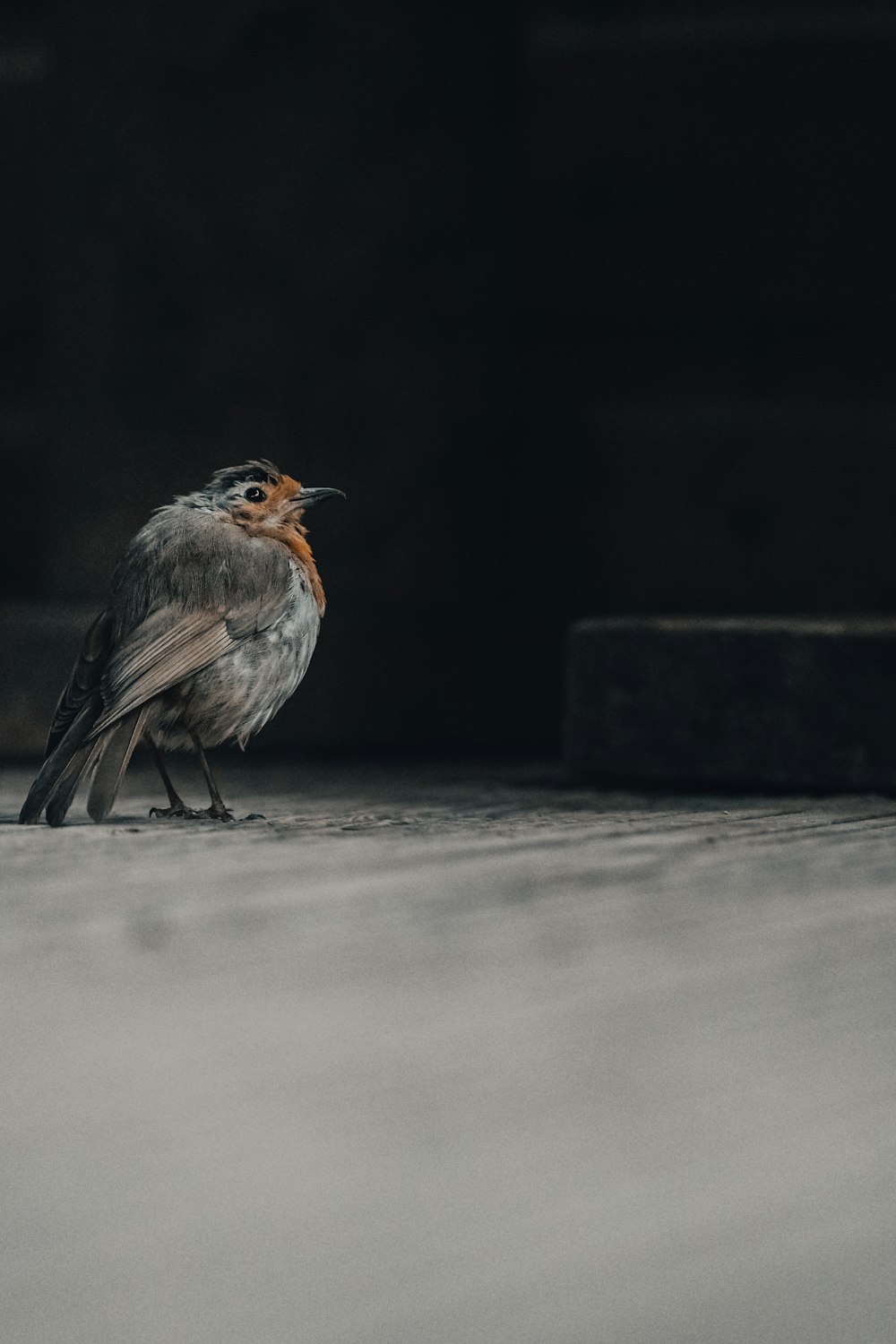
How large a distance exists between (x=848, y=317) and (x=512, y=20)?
1218 millimetres

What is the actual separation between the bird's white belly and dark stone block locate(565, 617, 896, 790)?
82cm

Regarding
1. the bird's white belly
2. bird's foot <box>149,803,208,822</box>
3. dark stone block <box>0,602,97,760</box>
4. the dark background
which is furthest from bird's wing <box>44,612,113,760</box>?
the dark background

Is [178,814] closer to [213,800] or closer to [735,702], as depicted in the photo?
[213,800]

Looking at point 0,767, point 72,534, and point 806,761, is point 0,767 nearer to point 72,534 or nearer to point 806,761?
point 72,534

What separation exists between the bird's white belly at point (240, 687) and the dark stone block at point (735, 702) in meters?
0.82

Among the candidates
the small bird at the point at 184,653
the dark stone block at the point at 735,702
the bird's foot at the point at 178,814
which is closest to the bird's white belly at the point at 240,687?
the small bird at the point at 184,653

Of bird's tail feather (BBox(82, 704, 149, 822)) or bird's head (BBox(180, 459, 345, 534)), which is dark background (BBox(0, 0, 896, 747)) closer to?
bird's head (BBox(180, 459, 345, 534))

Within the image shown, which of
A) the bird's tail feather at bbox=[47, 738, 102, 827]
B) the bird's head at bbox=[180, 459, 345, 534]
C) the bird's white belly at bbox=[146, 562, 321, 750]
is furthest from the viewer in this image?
the bird's head at bbox=[180, 459, 345, 534]

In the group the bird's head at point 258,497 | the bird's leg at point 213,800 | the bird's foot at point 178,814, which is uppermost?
the bird's head at point 258,497

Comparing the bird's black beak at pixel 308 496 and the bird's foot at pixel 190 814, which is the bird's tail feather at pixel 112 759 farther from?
the bird's black beak at pixel 308 496

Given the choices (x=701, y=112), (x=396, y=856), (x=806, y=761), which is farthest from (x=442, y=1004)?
(x=701, y=112)

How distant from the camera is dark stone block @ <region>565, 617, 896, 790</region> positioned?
143 inches

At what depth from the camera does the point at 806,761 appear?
365 cm

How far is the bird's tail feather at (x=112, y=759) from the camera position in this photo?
121 inches
